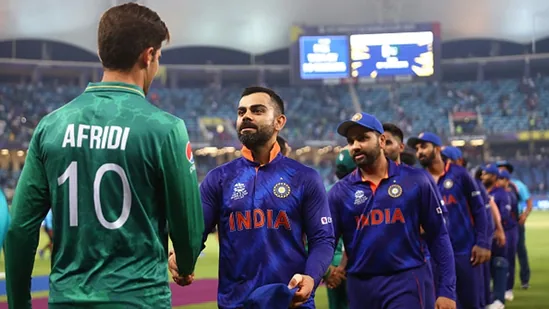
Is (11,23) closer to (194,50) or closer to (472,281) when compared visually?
(194,50)

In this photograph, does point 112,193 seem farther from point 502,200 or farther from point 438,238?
point 502,200

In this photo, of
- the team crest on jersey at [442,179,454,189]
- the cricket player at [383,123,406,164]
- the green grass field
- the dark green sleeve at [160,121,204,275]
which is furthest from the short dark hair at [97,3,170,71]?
the green grass field

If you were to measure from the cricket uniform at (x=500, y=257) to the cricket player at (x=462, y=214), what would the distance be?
260 centimetres

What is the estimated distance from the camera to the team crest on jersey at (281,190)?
4641 mm

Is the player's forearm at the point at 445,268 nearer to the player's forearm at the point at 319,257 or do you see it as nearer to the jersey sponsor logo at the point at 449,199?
the player's forearm at the point at 319,257

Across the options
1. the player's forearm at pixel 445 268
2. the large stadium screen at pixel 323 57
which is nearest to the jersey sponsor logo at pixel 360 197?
the player's forearm at pixel 445 268

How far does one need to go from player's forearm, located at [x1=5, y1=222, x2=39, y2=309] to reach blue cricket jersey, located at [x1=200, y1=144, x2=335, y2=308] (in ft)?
5.20

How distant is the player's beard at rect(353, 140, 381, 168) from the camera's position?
6008 millimetres

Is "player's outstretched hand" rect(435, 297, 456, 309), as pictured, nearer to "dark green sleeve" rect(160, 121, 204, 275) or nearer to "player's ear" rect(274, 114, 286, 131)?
"player's ear" rect(274, 114, 286, 131)

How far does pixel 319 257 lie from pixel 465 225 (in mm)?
4855

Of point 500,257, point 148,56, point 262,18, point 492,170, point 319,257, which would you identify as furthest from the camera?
point 262,18

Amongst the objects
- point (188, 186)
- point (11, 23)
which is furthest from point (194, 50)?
point (188, 186)

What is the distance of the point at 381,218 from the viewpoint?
5.93 meters

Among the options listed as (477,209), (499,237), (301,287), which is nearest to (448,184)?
(477,209)
